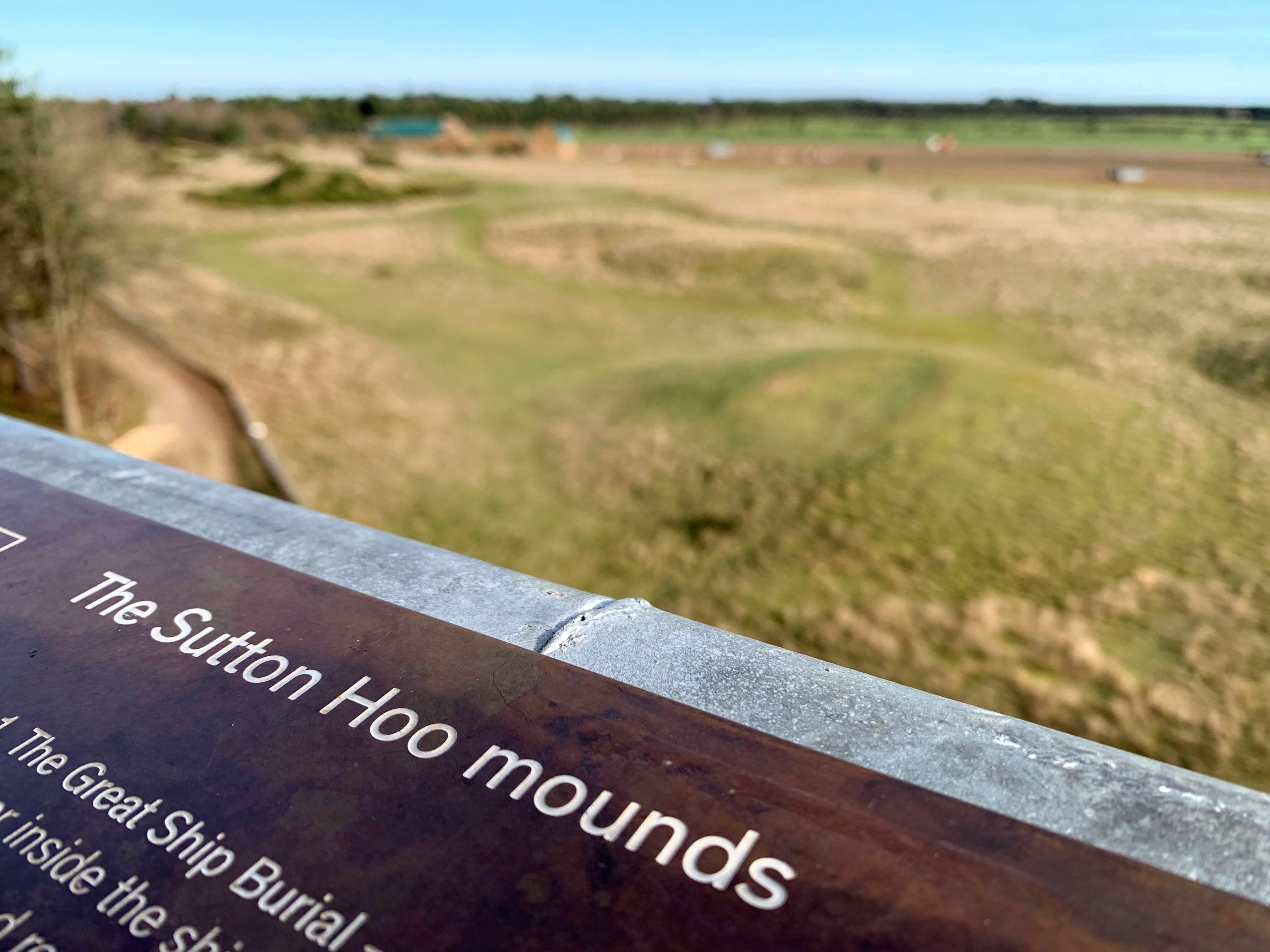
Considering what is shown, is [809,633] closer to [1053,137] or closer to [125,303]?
[1053,137]

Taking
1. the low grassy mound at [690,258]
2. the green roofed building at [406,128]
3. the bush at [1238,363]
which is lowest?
the bush at [1238,363]

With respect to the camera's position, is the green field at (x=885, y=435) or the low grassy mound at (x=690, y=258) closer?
the green field at (x=885, y=435)

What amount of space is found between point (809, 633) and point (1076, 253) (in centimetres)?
1673

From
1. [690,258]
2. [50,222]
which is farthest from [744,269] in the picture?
[50,222]

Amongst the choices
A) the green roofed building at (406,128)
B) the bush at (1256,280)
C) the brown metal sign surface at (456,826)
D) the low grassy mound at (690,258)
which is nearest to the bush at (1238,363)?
the bush at (1256,280)

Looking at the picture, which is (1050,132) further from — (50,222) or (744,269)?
(50,222)

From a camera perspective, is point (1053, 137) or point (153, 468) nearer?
point (153, 468)

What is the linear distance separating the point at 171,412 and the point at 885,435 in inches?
572

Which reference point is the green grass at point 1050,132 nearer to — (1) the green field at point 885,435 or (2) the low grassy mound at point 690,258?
(1) the green field at point 885,435

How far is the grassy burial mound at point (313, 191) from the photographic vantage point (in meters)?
45.2

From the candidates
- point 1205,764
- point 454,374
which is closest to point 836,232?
point 454,374

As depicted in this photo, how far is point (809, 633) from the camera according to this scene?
11.2 metres

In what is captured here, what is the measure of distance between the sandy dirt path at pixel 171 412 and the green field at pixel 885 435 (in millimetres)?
1238

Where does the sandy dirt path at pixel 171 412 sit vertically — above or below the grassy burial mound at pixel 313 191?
below
